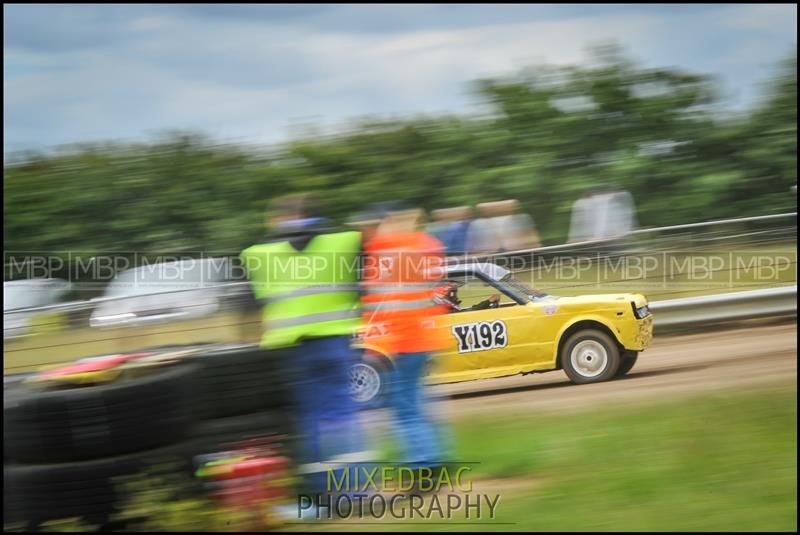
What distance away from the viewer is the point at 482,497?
5.55 meters

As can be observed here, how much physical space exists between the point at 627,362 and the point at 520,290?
1205mm

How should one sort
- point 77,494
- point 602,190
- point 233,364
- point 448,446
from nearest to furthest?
point 77,494 < point 233,364 < point 448,446 < point 602,190

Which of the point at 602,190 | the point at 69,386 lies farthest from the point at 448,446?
the point at 602,190

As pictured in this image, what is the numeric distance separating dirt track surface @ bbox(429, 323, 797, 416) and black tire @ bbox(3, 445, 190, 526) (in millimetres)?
3146

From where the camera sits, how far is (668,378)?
28.5 feet

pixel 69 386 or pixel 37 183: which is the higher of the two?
pixel 37 183

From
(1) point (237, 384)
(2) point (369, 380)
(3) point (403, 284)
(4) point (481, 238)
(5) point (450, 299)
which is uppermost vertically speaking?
(4) point (481, 238)

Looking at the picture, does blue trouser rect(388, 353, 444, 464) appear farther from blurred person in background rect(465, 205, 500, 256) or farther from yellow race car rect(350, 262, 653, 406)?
blurred person in background rect(465, 205, 500, 256)

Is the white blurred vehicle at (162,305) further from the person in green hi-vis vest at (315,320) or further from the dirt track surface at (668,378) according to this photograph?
the dirt track surface at (668,378)

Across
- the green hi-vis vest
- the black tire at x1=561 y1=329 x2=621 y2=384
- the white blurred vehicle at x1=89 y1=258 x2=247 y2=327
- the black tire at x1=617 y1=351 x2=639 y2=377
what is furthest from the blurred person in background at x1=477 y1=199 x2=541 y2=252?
the green hi-vis vest

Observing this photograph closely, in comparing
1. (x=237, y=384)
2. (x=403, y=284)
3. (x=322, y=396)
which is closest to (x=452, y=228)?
(x=403, y=284)

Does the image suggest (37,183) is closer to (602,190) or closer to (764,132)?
(602,190)

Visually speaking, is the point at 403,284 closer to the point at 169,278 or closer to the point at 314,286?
the point at 314,286

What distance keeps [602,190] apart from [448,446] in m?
6.47
